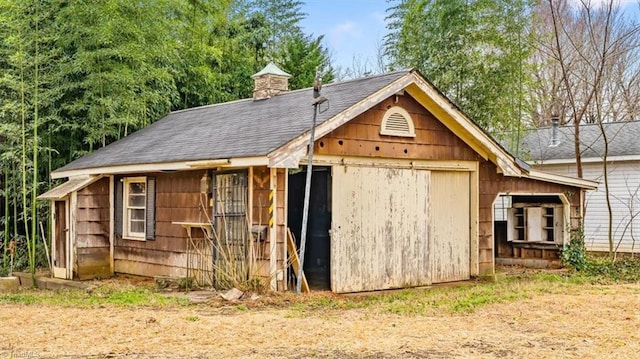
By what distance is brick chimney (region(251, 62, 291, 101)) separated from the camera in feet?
46.5

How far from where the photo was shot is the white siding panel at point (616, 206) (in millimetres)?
18891

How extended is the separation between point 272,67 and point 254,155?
491cm

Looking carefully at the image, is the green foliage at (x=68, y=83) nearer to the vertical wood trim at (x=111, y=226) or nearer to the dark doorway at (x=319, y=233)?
the vertical wood trim at (x=111, y=226)

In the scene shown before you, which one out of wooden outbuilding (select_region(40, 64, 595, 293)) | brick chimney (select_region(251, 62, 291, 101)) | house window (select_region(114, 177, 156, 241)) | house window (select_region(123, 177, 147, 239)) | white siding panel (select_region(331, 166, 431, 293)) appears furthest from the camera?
brick chimney (select_region(251, 62, 291, 101))

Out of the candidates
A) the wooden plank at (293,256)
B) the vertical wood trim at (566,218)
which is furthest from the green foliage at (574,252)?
the wooden plank at (293,256)

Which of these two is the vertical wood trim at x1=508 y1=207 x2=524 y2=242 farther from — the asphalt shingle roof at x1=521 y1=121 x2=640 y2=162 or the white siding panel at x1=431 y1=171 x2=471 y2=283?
the asphalt shingle roof at x1=521 y1=121 x2=640 y2=162

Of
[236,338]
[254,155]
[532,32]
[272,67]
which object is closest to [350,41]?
[532,32]

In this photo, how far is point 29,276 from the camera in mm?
13938

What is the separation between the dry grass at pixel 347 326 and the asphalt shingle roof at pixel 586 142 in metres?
9.36

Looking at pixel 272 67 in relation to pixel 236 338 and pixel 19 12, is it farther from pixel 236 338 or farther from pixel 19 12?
pixel 236 338

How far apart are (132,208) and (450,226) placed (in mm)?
5833

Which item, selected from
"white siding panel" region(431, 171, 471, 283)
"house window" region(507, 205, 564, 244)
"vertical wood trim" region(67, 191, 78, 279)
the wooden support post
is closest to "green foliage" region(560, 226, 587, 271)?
"house window" region(507, 205, 564, 244)

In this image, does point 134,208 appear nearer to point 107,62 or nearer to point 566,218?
point 107,62

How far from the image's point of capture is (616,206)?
63.6ft
